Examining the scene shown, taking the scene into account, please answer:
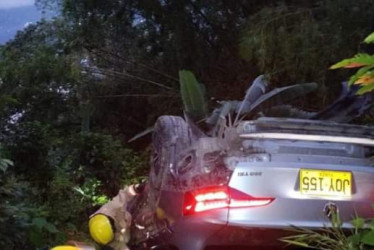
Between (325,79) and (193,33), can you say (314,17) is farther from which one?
(193,33)

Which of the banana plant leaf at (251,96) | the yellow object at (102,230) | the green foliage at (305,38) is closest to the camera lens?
the yellow object at (102,230)

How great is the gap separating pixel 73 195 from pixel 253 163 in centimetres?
623

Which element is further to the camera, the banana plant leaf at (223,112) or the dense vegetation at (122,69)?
the dense vegetation at (122,69)

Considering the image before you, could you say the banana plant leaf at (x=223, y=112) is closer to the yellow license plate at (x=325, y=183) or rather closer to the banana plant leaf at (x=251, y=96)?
the banana plant leaf at (x=251, y=96)

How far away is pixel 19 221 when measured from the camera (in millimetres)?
6461

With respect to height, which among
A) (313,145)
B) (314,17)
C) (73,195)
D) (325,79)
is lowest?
(73,195)

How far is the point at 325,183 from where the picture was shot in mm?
4871

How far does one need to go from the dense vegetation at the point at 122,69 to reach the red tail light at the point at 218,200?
3.33 metres

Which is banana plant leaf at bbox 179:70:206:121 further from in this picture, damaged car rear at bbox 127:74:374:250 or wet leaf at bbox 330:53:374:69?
wet leaf at bbox 330:53:374:69

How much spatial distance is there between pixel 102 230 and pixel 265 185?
177cm

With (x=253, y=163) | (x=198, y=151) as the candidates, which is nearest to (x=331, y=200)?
(x=253, y=163)

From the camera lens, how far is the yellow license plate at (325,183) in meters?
4.82

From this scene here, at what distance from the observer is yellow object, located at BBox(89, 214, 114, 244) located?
5969 millimetres

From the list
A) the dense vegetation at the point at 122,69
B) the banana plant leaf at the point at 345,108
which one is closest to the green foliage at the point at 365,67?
the banana plant leaf at the point at 345,108
